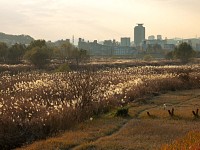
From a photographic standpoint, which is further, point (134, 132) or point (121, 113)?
point (121, 113)

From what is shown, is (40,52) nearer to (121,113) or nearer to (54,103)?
(54,103)

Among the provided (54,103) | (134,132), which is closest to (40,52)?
(54,103)

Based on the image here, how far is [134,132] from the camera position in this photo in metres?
18.3

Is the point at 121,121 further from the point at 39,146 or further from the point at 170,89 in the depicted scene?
the point at 170,89

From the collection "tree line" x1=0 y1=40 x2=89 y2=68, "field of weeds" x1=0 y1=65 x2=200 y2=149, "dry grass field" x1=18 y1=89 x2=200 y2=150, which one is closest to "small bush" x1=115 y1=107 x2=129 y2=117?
"dry grass field" x1=18 y1=89 x2=200 y2=150

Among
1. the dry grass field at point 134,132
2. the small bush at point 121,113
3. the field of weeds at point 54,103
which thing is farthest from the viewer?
the small bush at point 121,113

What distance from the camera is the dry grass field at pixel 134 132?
15766mm

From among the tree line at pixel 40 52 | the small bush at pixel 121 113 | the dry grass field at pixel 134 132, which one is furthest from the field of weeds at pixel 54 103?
the tree line at pixel 40 52

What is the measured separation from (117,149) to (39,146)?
313cm

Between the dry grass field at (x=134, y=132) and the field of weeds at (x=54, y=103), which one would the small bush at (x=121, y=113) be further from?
the field of weeds at (x=54, y=103)

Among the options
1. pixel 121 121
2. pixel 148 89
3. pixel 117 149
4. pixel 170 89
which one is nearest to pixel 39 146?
pixel 117 149

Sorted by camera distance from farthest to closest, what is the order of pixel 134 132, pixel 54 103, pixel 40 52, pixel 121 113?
1. pixel 40 52
2. pixel 121 113
3. pixel 54 103
4. pixel 134 132

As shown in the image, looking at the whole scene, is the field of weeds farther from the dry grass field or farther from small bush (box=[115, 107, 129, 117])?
small bush (box=[115, 107, 129, 117])

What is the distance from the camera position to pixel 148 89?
3306 cm
